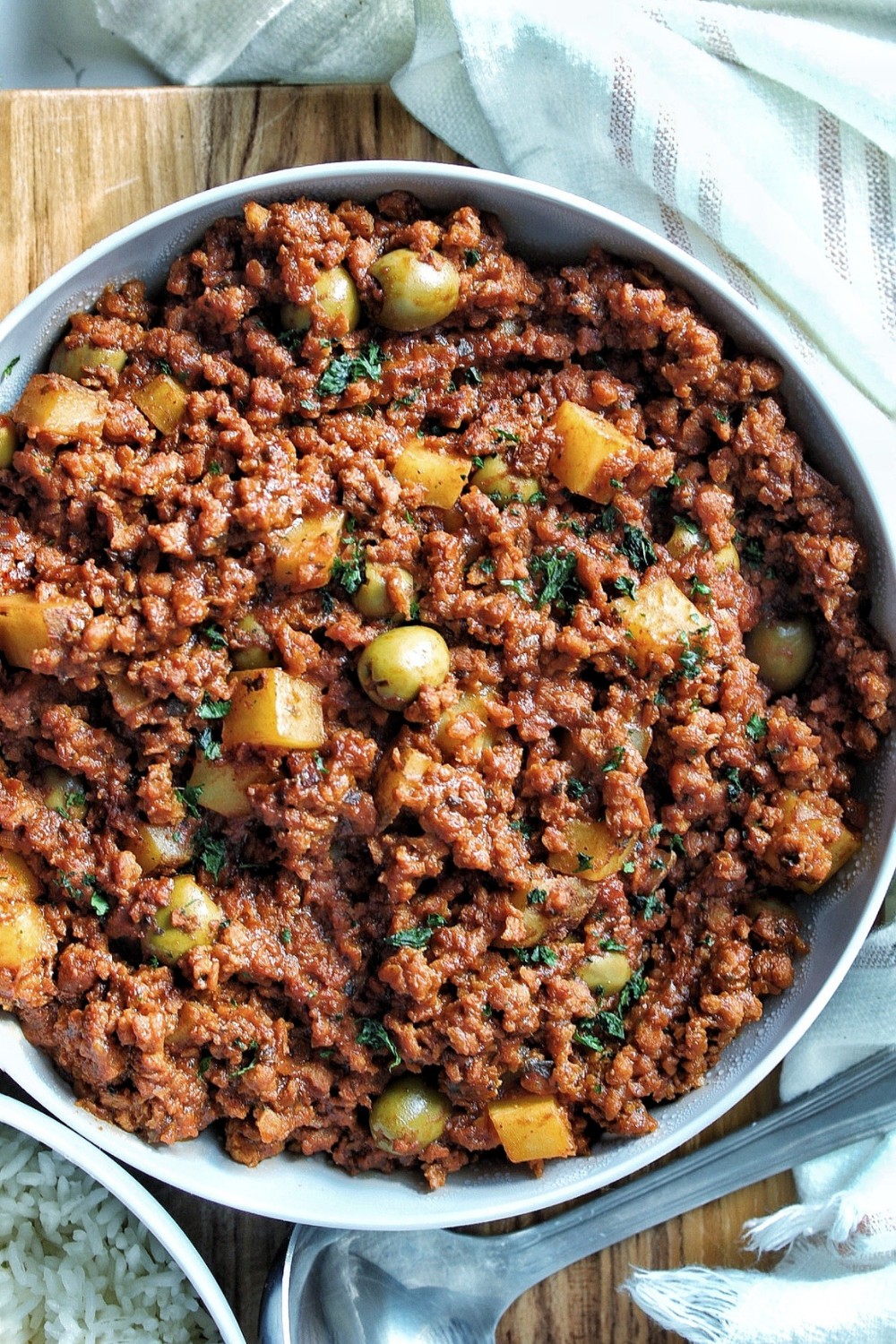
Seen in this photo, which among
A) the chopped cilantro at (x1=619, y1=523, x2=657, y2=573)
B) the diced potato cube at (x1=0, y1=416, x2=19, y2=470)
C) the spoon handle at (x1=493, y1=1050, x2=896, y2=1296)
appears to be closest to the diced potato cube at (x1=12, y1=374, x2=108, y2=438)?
the diced potato cube at (x1=0, y1=416, x2=19, y2=470)

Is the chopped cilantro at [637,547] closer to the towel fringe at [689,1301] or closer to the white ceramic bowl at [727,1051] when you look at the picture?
the white ceramic bowl at [727,1051]

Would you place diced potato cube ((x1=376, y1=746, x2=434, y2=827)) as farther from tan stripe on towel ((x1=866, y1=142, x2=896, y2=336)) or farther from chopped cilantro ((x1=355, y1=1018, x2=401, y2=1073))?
tan stripe on towel ((x1=866, y1=142, x2=896, y2=336))

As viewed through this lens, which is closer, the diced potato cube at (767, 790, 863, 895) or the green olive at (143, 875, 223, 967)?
the green olive at (143, 875, 223, 967)

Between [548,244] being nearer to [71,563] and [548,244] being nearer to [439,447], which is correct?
[439,447]

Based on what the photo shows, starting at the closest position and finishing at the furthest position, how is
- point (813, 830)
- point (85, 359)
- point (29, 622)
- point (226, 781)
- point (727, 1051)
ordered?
point (29, 622) → point (226, 781) → point (85, 359) → point (813, 830) → point (727, 1051)

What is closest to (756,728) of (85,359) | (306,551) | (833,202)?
(306,551)

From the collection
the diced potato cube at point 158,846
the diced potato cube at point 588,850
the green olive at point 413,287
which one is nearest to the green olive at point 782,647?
the diced potato cube at point 588,850

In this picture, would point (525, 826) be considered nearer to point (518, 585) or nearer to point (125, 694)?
point (518, 585)
